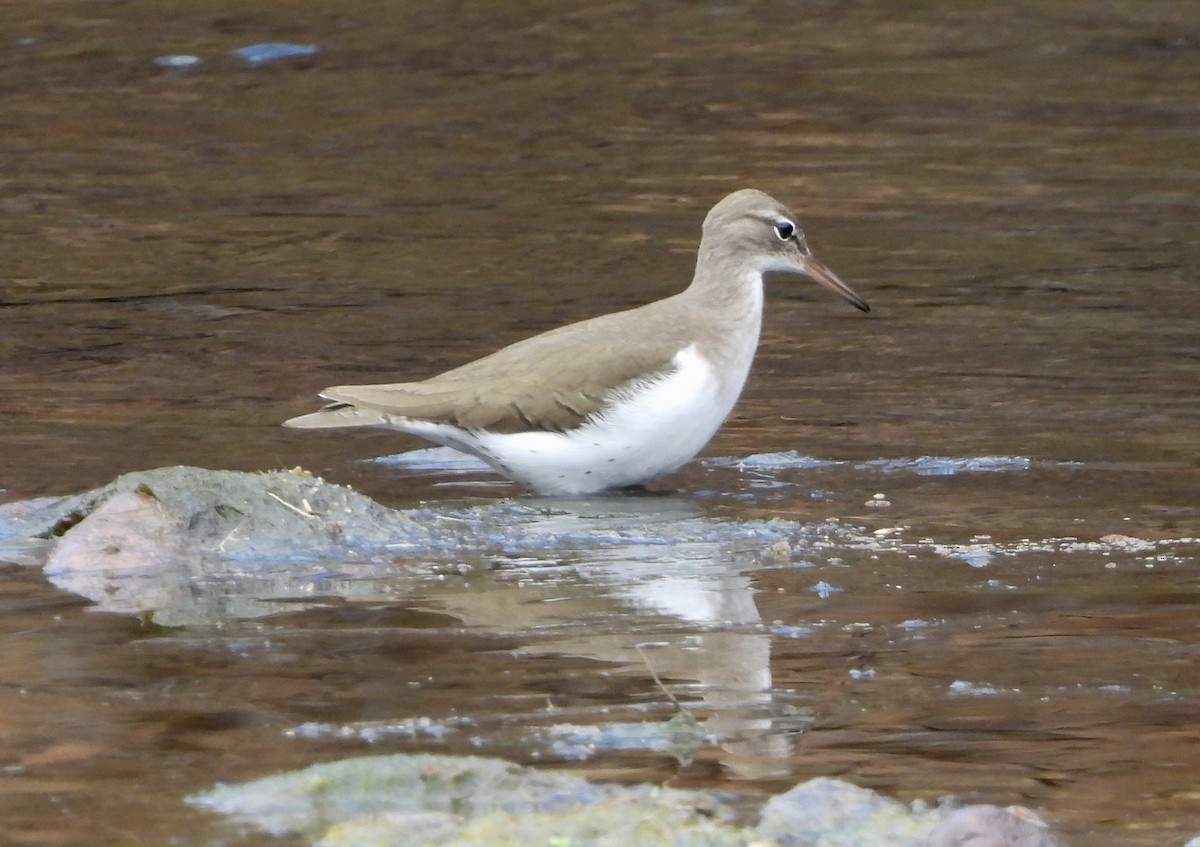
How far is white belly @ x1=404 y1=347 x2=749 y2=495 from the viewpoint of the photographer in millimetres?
7801

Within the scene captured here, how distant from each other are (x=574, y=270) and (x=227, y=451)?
153 inches

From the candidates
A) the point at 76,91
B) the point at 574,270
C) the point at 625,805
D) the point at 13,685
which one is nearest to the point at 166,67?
the point at 76,91

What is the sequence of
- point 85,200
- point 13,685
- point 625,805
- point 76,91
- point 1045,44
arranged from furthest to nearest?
point 1045,44, point 76,91, point 85,200, point 13,685, point 625,805

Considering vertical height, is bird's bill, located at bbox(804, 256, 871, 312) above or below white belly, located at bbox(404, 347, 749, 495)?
above

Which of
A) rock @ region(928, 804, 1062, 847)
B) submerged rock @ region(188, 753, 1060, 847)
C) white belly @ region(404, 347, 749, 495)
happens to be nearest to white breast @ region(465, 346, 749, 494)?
white belly @ region(404, 347, 749, 495)

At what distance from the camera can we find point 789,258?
29.1ft

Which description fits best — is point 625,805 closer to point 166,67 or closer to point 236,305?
point 236,305

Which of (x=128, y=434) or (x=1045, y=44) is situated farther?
(x=1045, y=44)

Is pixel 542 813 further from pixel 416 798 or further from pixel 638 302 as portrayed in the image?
pixel 638 302

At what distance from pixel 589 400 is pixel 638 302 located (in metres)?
3.45

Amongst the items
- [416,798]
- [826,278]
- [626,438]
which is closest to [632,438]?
[626,438]

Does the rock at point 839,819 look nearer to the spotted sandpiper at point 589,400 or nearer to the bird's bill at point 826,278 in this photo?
the spotted sandpiper at point 589,400

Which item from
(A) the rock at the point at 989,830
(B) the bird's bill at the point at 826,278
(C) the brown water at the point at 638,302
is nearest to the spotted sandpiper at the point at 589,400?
(C) the brown water at the point at 638,302

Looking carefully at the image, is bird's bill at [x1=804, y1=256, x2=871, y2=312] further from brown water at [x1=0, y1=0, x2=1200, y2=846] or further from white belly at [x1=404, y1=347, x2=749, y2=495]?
white belly at [x1=404, y1=347, x2=749, y2=495]
